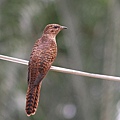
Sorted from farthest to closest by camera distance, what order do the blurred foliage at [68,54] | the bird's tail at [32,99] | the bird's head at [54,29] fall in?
1. the blurred foliage at [68,54]
2. the bird's head at [54,29]
3. the bird's tail at [32,99]

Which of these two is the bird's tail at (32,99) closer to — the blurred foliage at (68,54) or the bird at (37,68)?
the bird at (37,68)

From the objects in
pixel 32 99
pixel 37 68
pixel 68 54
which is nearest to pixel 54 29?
pixel 37 68

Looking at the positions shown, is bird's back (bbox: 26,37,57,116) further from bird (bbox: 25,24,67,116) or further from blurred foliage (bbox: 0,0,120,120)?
blurred foliage (bbox: 0,0,120,120)

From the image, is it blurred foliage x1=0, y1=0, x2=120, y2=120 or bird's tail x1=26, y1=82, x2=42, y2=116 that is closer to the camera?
bird's tail x1=26, y1=82, x2=42, y2=116

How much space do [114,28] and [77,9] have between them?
1.33 meters

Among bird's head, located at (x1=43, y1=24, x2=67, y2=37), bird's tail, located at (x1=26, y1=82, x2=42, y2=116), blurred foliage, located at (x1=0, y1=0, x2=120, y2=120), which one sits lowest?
blurred foliage, located at (x1=0, y1=0, x2=120, y2=120)

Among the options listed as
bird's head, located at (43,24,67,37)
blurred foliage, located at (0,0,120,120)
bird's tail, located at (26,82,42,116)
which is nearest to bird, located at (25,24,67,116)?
bird's tail, located at (26,82,42,116)

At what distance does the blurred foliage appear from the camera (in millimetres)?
7574

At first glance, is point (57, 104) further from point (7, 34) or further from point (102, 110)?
point (7, 34)

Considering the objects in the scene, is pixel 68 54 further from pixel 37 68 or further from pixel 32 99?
pixel 32 99

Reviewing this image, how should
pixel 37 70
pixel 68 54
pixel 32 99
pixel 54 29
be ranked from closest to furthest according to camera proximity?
pixel 32 99, pixel 37 70, pixel 54 29, pixel 68 54

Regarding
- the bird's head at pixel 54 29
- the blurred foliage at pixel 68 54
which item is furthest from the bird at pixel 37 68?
the blurred foliage at pixel 68 54

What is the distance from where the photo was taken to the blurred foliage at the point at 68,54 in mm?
7574

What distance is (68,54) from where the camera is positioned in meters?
9.79
